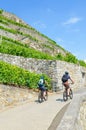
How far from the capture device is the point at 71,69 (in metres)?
29.6

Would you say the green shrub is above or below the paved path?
above

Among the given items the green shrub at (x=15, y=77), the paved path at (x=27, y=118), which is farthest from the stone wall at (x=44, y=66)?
the paved path at (x=27, y=118)

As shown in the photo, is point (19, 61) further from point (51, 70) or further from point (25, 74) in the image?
point (25, 74)

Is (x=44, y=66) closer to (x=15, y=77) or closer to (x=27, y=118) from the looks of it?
(x=15, y=77)

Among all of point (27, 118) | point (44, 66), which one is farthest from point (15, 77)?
point (27, 118)

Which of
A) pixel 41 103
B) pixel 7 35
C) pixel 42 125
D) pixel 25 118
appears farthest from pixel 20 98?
pixel 7 35

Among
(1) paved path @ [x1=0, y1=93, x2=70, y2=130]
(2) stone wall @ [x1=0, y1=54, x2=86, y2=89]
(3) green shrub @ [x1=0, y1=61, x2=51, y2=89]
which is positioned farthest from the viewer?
(2) stone wall @ [x1=0, y1=54, x2=86, y2=89]

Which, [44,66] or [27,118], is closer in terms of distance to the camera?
[27,118]

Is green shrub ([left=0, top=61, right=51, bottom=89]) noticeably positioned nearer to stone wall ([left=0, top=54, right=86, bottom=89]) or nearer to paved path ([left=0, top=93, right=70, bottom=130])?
paved path ([left=0, top=93, right=70, bottom=130])

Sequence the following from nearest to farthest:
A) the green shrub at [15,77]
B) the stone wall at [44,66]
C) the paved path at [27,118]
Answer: the paved path at [27,118] → the green shrub at [15,77] → the stone wall at [44,66]

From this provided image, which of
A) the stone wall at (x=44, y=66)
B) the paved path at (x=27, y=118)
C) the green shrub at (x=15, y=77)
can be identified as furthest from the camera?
the stone wall at (x=44, y=66)

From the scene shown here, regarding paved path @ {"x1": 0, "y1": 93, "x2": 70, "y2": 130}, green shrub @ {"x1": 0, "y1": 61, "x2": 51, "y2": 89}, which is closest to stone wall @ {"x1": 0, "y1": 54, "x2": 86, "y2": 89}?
green shrub @ {"x1": 0, "y1": 61, "x2": 51, "y2": 89}

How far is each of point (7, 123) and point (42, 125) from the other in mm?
1568

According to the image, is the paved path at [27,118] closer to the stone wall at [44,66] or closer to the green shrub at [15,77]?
the green shrub at [15,77]
